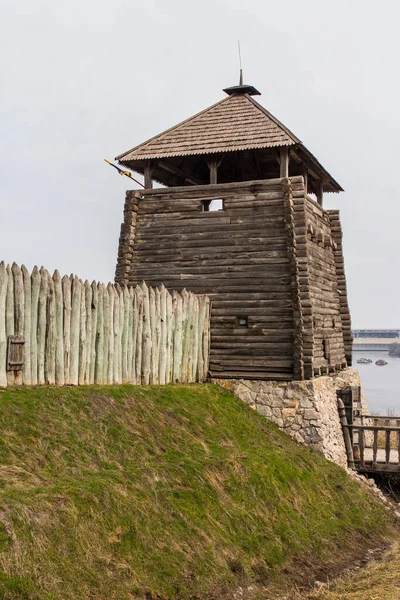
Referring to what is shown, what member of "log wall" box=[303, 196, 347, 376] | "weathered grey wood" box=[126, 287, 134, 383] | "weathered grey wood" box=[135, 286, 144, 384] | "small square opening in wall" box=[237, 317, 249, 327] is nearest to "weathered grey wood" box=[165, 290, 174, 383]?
"weathered grey wood" box=[135, 286, 144, 384]

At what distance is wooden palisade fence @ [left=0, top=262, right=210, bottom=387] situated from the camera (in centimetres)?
1201

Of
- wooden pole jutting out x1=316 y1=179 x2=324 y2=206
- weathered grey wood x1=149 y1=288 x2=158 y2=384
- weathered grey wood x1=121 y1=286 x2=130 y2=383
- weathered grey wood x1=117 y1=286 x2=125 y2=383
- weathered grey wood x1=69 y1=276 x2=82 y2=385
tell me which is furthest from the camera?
wooden pole jutting out x1=316 y1=179 x2=324 y2=206

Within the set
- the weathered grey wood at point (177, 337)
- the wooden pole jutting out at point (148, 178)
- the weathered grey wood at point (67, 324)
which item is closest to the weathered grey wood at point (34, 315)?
the weathered grey wood at point (67, 324)

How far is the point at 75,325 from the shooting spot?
13367mm

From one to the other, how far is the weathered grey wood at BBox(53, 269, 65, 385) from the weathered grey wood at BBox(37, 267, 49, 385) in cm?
28

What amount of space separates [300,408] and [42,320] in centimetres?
660

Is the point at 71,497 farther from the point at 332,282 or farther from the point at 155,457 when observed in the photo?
the point at 332,282

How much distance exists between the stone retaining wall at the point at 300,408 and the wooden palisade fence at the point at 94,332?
1323mm

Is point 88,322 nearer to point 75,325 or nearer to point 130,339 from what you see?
point 75,325

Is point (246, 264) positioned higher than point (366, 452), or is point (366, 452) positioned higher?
point (246, 264)

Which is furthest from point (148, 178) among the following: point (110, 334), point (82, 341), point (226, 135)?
point (82, 341)

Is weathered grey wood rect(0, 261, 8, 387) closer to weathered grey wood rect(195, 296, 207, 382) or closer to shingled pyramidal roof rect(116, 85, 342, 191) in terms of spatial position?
weathered grey wood rect(195, 296, 207, 382)

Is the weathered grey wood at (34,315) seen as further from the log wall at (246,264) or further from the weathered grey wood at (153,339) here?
the log wall at (246,264)

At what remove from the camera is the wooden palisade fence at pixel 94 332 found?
1201cm
